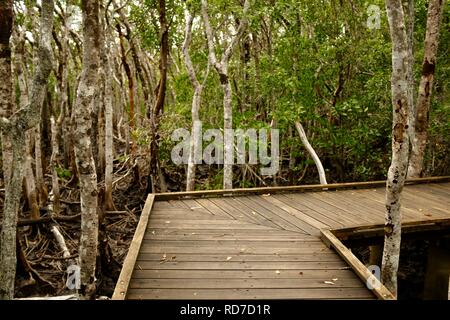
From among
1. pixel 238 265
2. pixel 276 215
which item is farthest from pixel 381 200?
pixel 238 265

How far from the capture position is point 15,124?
474 centimetres

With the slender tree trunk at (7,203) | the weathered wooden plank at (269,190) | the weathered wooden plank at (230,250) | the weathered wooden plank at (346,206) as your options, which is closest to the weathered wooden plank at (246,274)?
the weathered wooden plank at (230,250)

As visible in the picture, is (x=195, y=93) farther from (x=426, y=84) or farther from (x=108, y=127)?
(x=426, y=84)

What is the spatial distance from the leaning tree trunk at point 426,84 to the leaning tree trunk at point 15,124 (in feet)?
23.4

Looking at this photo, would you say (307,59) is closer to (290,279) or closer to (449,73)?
(449,73)

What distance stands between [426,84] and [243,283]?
6.46 meters

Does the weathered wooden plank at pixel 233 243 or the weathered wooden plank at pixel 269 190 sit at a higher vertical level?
the weathered wooden plank at pixel 269 190

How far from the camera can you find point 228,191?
7.69 metres

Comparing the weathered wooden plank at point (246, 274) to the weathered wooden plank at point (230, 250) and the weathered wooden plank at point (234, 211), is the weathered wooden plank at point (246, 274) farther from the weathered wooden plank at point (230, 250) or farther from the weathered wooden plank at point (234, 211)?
the weathered wooden plank at point (234, 211)

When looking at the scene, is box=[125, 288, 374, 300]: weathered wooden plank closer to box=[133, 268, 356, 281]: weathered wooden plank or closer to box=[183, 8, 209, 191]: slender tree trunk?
box=[133, 268, 356, 281]: weathered wooden plank

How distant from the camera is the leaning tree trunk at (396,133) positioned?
4.48 meters
